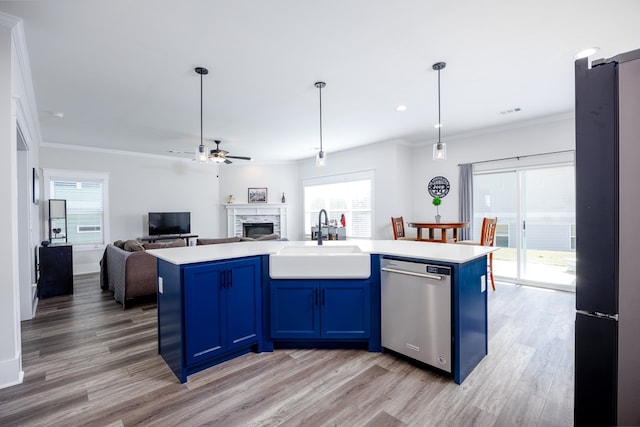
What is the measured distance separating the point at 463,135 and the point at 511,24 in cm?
353

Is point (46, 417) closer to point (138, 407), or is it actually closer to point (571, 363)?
point (138, 407)

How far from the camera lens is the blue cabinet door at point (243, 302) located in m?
2.44

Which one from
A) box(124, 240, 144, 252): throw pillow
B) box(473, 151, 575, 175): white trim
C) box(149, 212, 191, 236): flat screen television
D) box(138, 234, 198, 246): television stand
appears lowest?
box(138, 234, 198, 246): television stand

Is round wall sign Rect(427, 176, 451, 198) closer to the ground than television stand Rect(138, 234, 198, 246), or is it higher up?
higher up

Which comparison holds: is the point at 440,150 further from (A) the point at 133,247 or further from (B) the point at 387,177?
(A) the point at 133,247

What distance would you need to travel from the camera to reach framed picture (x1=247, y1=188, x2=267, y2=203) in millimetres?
8391

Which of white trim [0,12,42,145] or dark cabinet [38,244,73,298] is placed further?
dark cabinet [38,244,73,298]

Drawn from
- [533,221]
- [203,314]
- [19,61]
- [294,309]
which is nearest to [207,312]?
[203,314]

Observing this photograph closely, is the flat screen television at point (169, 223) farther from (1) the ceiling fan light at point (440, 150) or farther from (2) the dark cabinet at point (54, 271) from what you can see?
(1) the ceiling fan light at point (440, 150)

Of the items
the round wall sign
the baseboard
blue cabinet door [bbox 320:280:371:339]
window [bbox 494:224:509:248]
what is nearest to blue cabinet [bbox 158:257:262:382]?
blue cabinet door [bbox 320:280:371:339]

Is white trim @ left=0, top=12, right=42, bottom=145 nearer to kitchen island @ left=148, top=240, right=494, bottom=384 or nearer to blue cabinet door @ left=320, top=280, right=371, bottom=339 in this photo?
kitchen island @ left=148, top=240, right=494, bottom=384

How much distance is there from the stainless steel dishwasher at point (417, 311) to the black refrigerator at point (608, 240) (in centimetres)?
101

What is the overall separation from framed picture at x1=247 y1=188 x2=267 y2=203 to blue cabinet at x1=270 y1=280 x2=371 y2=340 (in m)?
5.99

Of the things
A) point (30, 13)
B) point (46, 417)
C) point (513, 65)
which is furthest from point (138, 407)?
point (513, 65)
